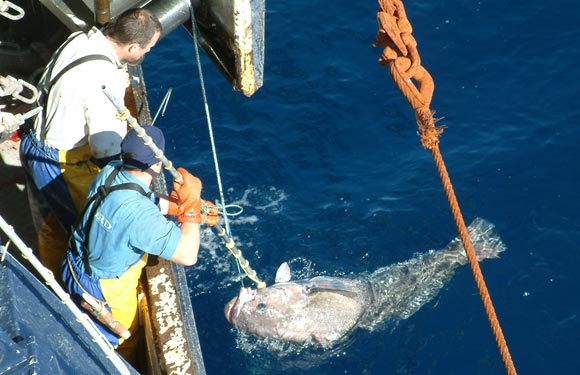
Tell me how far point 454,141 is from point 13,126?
249 inches

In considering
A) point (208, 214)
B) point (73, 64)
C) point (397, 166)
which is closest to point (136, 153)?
point (208, 214)

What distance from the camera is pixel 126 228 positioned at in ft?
16.4

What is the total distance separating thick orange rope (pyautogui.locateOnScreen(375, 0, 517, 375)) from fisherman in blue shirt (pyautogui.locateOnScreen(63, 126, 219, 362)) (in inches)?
62.8

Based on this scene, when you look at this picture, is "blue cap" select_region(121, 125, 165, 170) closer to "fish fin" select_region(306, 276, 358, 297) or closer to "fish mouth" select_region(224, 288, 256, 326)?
"fish mouth" select_region(224, 288, 256, 326)

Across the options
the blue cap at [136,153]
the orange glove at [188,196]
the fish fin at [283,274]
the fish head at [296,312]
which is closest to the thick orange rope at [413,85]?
the orange glove at [188,196]

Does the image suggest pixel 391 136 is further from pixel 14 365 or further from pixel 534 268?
pixel 14 365

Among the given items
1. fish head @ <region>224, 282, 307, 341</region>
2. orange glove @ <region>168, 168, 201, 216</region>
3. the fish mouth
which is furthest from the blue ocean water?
orange glove @ <region>168, 168, 201, 216</region>

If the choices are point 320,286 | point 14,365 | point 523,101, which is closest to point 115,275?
point 14,365

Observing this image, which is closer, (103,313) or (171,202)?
(103,313)

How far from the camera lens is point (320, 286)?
802 cm

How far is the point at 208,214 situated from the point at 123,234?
0.89 meters

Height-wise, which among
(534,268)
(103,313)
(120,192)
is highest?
(120,192)

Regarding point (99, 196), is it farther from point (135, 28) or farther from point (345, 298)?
point (345, 298)

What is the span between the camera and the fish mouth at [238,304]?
24.6ft
